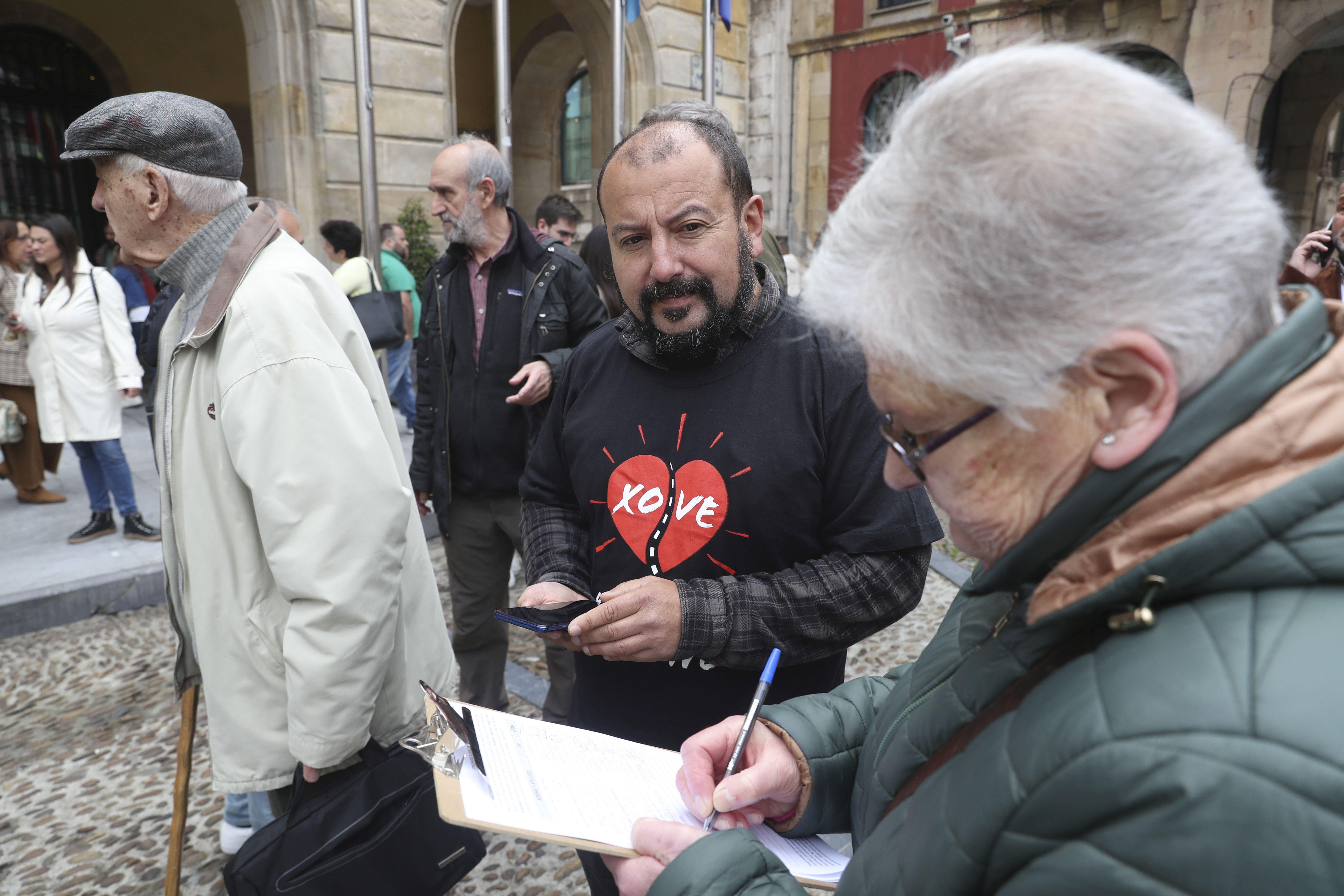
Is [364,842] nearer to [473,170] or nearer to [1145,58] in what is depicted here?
[473,170]

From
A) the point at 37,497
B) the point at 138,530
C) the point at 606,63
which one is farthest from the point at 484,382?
the point at 606,63

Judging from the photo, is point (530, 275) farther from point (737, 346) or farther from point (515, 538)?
point (737, 346)

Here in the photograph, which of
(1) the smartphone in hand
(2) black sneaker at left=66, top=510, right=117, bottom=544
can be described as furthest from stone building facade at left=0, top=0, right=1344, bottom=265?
(2) black sneaker at left=66, top=510, right=117, bottom=544

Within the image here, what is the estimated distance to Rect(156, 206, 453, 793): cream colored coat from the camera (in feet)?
Result: 5.38

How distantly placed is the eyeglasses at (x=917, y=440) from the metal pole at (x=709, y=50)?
10.5 metres

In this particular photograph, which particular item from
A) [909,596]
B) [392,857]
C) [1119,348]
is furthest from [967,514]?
[392,857]

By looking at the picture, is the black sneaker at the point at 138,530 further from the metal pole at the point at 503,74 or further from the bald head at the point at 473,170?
the metal pole at the point at 503,74

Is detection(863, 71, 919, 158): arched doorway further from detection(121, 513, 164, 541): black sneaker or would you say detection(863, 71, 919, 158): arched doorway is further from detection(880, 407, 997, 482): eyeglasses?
detection(121, 513, 164, 541): black sneaker

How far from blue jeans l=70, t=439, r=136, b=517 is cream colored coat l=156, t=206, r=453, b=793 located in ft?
12.4

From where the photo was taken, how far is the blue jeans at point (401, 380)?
727 cm

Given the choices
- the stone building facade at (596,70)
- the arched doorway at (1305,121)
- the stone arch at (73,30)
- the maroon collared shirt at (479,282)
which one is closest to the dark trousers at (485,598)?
the maroon collared shirt at (479,282)

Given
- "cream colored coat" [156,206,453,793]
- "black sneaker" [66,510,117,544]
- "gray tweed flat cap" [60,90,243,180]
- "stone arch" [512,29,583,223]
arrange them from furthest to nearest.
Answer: "stone arch" [512,29,583,223]
"black sneaker" [66,510,117,544]
"gray tweed flat cap" [60,90,243,180]
"cream colored coat" [156,206,453,793]

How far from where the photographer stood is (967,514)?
31.2 inches

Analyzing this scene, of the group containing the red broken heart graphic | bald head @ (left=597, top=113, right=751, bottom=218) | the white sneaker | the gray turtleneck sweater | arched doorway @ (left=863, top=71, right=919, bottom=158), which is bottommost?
the white sneaker
